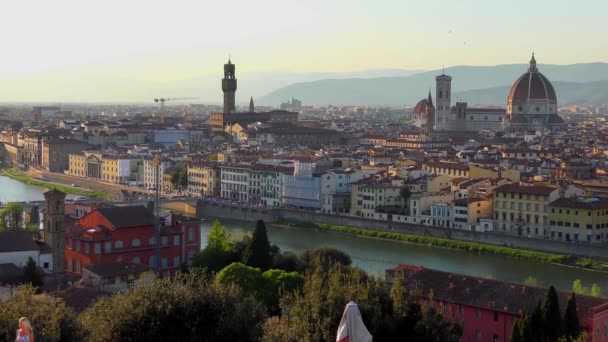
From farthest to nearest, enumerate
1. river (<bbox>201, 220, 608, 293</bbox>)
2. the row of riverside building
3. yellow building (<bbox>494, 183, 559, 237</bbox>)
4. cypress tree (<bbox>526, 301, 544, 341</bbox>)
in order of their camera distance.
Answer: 1. yellow building (<bbox>494, 183, 559, 237</bbox>)
2. the row of riverside building
3. river (<bbox>201, 220, 608, 293</bbox>)
4. cypress tree (<bbox>526, 301, 544, 341</bbox>)

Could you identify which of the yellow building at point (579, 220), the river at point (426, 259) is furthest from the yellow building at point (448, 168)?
the yellow building at point (579, 220)

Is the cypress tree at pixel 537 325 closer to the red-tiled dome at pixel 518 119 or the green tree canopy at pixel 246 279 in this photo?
the green tree canopy at pixel 246 279

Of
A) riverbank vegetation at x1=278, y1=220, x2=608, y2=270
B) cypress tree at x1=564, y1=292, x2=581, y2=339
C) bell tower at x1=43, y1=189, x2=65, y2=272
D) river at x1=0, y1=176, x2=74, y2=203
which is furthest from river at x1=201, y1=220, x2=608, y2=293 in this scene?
river at x1=0, y1=176, x2=74, y2=203

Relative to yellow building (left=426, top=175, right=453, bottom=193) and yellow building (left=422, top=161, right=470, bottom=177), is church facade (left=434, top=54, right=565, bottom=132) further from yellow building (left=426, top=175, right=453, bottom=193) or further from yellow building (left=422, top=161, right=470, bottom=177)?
yellow building (left=426, top=175, right=453, bottom=193)

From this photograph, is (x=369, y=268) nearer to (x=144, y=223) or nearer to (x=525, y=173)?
(x=144, y=223)

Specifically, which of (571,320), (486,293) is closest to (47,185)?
(486,293)

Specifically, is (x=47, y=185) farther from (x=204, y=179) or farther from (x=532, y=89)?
(x=532, y=89)
